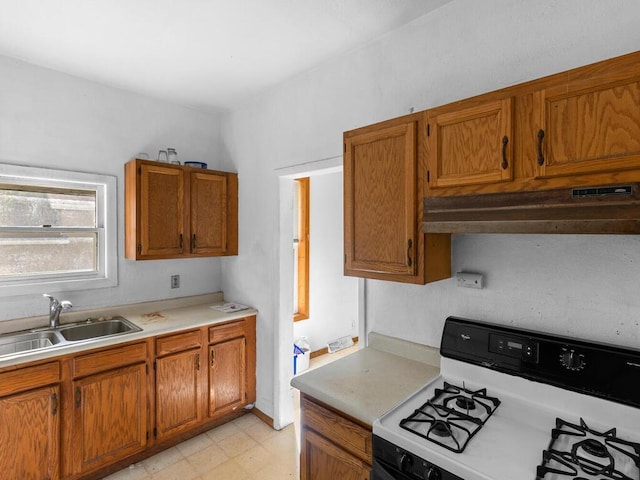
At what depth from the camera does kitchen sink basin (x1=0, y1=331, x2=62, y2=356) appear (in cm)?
220

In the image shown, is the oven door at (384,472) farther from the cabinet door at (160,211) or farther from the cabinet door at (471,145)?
the cabinet door at (160,211)

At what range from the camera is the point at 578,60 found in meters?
1.39

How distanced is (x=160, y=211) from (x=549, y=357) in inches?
103

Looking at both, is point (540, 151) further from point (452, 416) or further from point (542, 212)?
point (452, 416)

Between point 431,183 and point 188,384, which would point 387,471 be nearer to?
point 431,183

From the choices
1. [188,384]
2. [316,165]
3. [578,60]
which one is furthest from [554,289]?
[188,384]

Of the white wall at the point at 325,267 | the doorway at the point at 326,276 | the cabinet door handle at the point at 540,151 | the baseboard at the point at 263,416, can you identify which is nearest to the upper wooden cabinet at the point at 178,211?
the doorway at the point at 326,276

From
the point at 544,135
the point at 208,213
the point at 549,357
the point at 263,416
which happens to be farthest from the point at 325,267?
the point at 544,135

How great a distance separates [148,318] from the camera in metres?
2.71

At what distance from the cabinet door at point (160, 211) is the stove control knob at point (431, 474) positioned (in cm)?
232

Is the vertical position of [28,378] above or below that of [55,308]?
below

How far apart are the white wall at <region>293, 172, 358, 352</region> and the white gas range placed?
2623 mm

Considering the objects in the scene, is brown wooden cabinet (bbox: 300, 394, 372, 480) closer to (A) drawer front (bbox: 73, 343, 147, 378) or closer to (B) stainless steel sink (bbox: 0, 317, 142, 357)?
(A) drawer front (bbox: 73, 343, 147, 378)

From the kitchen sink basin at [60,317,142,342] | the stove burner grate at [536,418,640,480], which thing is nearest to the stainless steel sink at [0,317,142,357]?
the kitchen sink basin at [60,317,142,342]
